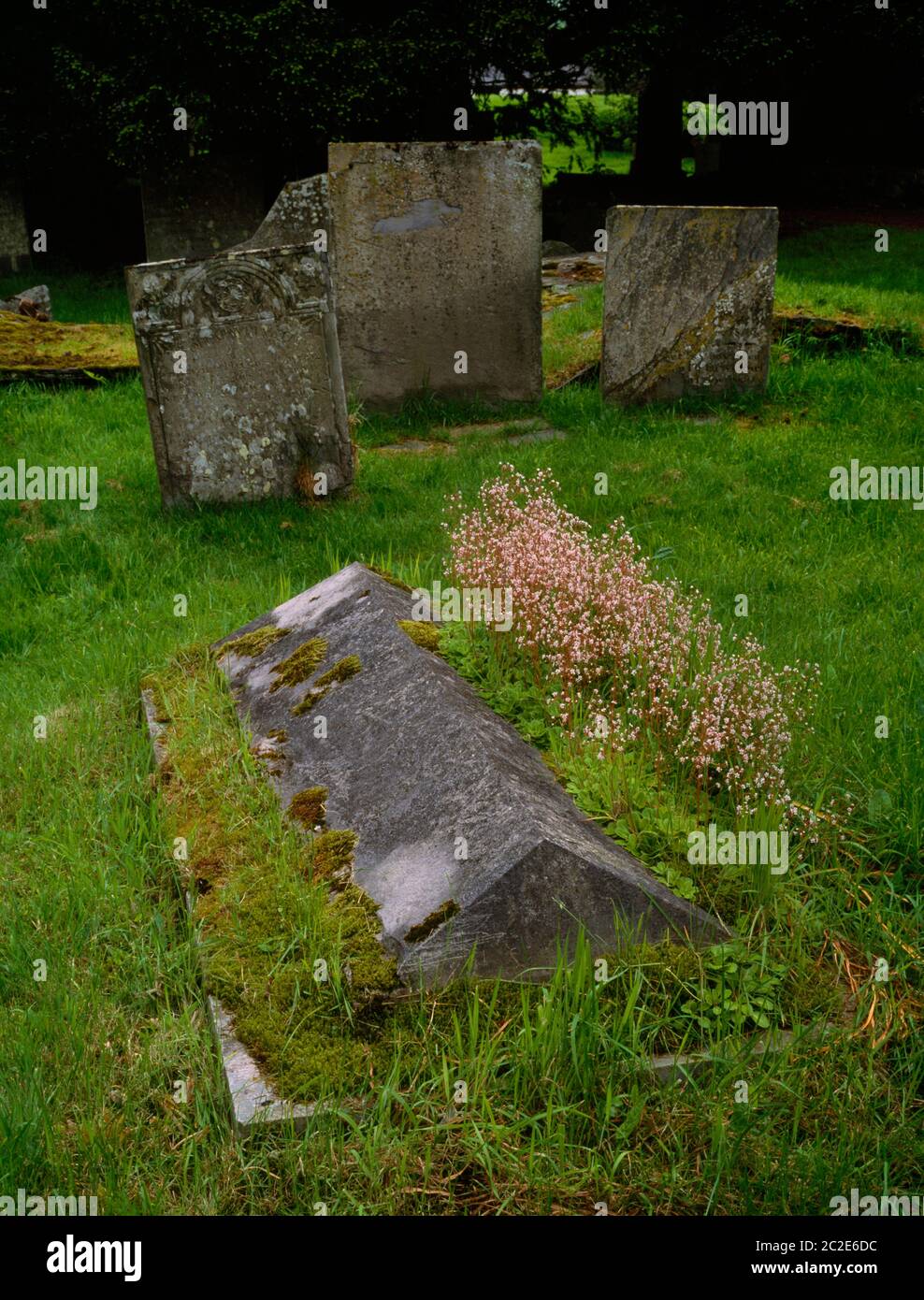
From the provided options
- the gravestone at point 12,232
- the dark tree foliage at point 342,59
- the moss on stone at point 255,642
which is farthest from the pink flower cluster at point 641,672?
the gravestone at point 12,232

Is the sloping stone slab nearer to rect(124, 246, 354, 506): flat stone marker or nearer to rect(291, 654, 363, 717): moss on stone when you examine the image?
rect(291, 654, 363, 717): moss on stone

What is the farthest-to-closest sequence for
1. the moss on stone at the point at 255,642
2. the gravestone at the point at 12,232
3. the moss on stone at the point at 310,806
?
the gravestone at the point at 12,232
the moss on stone at the point at 255,642
the moss on stone at the point at 310,806

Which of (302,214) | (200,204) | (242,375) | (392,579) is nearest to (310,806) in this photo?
(392,579)

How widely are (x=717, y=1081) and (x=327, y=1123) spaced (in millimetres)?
918

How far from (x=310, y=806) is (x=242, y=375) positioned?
4340 millimetres

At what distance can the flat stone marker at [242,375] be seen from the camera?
6.94 metres

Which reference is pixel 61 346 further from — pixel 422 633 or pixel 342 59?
pixel 422 633

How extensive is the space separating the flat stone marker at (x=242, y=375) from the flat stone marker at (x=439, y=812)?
332 cm

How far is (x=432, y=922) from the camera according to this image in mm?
2928

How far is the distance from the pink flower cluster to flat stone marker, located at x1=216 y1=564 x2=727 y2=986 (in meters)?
0.40

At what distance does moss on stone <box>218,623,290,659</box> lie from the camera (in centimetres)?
470

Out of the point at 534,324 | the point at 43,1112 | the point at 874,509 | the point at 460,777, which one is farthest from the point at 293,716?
the point at 534,324

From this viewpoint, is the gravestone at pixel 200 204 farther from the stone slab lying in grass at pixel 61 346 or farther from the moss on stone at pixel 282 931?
the moss on stone at pixel 282 931

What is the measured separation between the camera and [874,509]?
708cm
